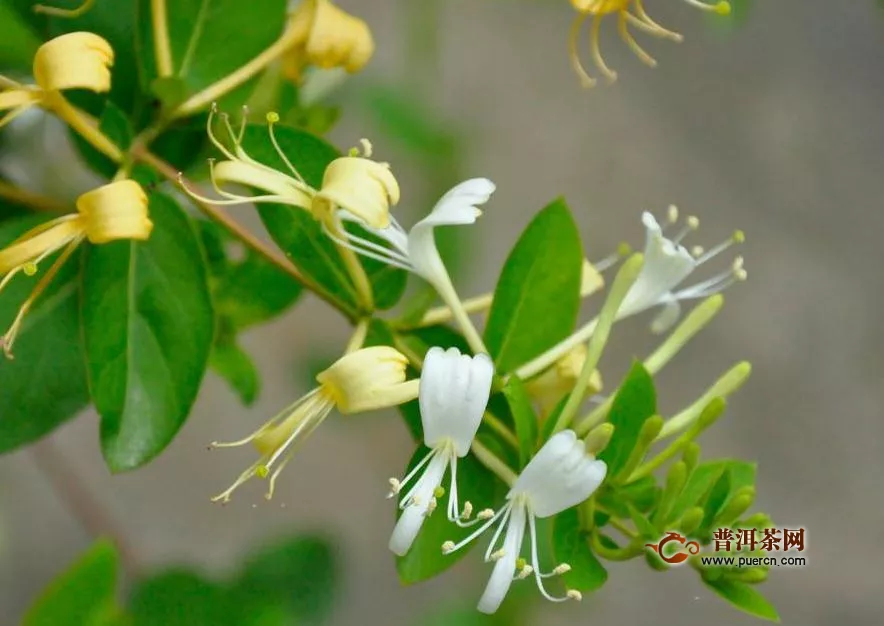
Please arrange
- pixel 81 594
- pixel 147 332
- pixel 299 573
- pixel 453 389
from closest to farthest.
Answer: pixel 453 389 < pixel 147 332 < pixel 81 594 < pixel 299 573

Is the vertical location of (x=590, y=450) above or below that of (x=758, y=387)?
above

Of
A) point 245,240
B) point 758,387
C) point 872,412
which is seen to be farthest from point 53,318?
point 872,412

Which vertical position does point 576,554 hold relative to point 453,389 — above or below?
below

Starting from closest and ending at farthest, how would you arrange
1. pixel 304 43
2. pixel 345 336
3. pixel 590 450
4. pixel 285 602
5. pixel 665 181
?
pixel 590 450 → pixel 304 43 → pixel 285 602 → pixel 345 336 → pixel 665 181

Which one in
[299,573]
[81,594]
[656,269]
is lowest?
[299,573]

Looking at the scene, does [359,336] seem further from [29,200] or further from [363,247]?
[29,200]

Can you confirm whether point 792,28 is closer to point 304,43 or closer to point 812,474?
point 812,474

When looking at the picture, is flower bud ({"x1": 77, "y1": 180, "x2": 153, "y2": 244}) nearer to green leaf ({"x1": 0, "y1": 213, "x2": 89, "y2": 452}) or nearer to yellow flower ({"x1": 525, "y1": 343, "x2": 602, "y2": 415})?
green leaf ({"x1": 0, "y1": 213, "x2": 89, "y2": 452})

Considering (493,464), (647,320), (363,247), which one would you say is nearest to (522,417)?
(493,464)

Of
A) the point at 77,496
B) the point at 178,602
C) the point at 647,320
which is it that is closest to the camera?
the point at 178,602
